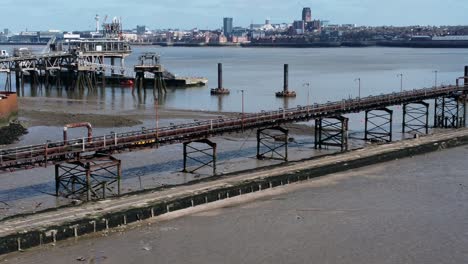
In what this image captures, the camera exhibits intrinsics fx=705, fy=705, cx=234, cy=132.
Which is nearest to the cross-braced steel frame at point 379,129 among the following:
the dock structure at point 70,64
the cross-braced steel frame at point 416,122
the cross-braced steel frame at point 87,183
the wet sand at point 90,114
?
the cross-braced steel frame at point 416,122

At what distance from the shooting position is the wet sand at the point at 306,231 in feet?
95.5

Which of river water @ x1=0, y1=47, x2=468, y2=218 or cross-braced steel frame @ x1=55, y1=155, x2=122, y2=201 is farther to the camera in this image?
river water @ x1=0, y1=47, x2=468, y2=218

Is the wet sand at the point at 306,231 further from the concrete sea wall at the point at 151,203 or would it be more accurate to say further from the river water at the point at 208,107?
the river water at the point at 208,107

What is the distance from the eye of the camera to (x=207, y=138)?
4503 cm

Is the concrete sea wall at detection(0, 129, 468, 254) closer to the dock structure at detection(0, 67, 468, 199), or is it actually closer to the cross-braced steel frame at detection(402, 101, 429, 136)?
the dock structure at detection(0, 67, 468, 199)

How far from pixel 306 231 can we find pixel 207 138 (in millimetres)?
14059

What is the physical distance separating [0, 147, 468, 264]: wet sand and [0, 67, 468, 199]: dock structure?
19.9 ft

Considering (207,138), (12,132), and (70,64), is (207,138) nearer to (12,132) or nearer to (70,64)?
(12,132)

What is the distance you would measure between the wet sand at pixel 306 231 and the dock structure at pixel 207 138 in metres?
6.07

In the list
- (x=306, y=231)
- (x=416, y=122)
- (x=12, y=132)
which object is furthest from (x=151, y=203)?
(x=416, y=122)

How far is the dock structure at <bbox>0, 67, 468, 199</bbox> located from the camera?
35906mm

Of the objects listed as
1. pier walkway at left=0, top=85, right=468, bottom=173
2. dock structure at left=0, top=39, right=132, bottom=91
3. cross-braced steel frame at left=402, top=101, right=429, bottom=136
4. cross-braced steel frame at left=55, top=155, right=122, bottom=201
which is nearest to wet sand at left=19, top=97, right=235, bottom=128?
dock structure at left=0, top=39, right=132, bottom=91

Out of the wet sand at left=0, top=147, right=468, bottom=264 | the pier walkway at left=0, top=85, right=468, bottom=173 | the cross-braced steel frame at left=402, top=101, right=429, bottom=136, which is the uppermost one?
the pier walkway at left=0, top=85, right=468, bottom=173

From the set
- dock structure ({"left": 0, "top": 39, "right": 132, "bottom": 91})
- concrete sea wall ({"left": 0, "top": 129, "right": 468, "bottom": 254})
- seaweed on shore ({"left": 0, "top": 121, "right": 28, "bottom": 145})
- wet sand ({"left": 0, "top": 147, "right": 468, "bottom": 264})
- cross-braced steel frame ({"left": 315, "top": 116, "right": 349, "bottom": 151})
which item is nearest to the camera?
wet sand ({"left": 0, "top": 147, "right": 468, "bottom": 264})
